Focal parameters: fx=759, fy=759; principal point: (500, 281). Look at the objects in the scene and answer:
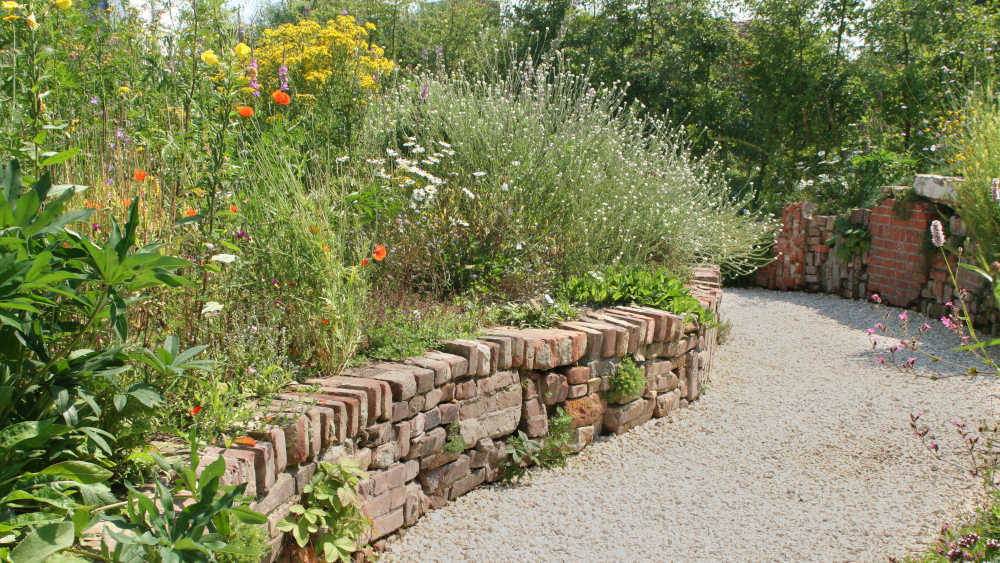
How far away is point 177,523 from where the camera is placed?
1849mm

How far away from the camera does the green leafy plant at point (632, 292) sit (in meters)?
4.71

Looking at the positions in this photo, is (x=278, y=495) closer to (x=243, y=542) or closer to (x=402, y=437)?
(x=243, y=542)

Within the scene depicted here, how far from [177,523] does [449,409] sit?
62.4 inches

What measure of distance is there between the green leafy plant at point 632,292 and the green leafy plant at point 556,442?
0.98 m

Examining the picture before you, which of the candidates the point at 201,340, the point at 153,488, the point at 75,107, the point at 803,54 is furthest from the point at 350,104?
the point at 803,54

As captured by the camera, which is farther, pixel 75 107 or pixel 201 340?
pixel 75 107

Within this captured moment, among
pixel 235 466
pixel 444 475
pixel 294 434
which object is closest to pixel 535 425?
pixel 444 475

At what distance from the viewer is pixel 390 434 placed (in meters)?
3.01

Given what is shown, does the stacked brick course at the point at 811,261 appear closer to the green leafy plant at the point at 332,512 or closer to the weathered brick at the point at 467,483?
the weathered brick at the point at 467,483

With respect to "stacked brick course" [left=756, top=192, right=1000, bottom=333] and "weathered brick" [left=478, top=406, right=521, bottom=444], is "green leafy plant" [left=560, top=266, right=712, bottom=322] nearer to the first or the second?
"weathered brick" [left=478, top=406, right=521, bottom=444]

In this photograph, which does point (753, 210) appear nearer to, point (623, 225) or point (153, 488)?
point (623, 225)

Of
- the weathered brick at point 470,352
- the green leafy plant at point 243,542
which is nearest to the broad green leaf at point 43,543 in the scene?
the green leafy plant at point 243,542

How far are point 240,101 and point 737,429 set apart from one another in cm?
322

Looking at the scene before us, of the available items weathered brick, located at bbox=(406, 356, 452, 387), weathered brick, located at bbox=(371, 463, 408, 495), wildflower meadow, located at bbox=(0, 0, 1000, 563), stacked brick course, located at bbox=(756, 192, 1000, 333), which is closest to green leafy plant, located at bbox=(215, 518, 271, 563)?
wildflower meadow, located at bbox=(0, 0, 1000, 563)
